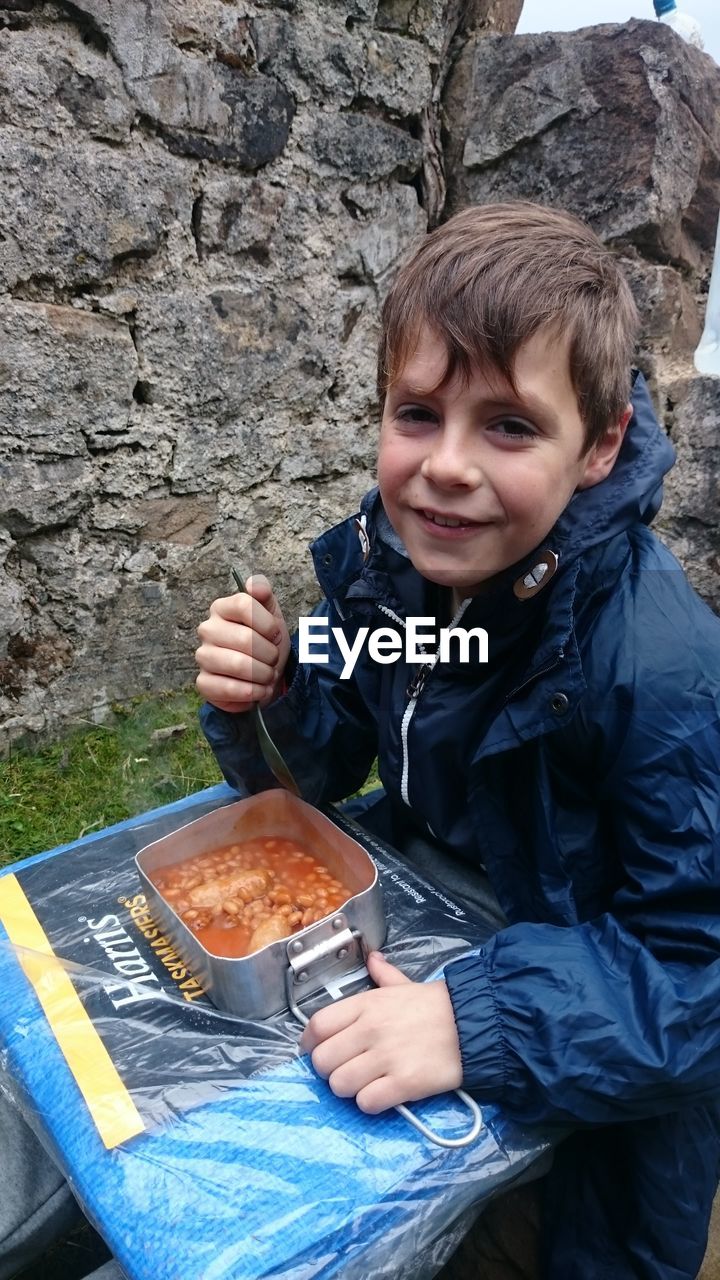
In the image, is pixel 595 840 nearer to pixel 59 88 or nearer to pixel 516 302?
pixel 516 302

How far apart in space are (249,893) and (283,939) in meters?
0.16

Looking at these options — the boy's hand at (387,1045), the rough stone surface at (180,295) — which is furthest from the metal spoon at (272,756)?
the rough stone surface at (180,295)

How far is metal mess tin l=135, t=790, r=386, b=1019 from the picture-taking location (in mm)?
987

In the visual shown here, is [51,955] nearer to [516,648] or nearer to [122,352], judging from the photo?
[516,648]

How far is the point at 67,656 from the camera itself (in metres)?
2.31

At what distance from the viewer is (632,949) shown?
96cm

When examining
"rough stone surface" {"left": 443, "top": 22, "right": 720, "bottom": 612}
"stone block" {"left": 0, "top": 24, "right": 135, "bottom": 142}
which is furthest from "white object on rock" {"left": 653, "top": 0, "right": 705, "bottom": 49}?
"stone block" {"left": 0, "top": 24, "right": 135, "bottom": 142}

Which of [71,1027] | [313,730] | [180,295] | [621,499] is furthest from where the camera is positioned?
[180,295]

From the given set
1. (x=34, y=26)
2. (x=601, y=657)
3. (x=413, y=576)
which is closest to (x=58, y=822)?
(x=413, y=576)

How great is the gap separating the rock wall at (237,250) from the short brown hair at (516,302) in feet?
3.87

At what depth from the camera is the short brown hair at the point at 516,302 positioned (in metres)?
1.01

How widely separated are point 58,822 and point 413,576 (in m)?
1.26

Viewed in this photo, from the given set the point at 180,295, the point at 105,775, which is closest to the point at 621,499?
the point at 180,295

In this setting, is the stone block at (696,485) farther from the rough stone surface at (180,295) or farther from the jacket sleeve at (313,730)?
the jacket sleeve at (313,730)
